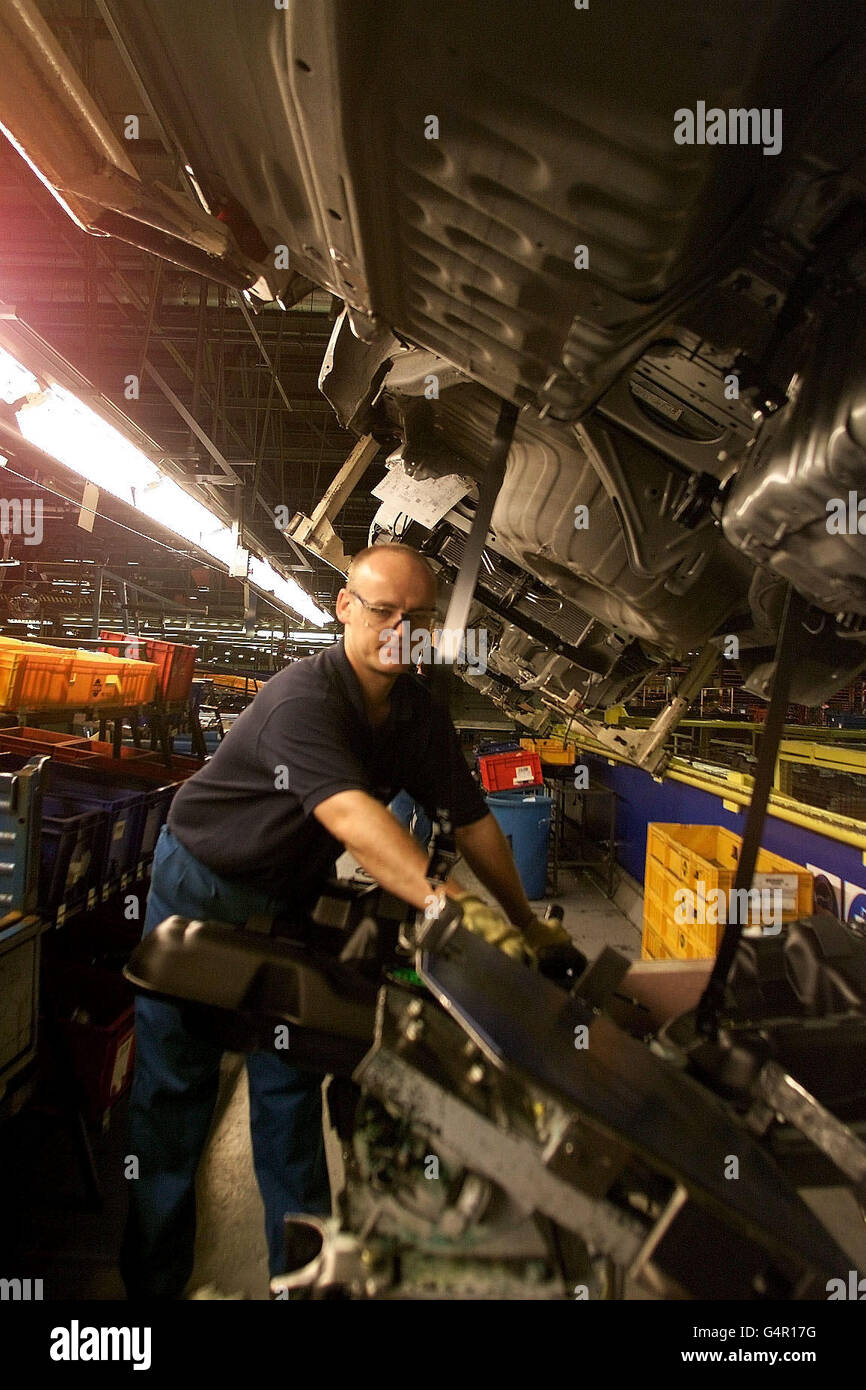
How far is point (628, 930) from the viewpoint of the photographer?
17.2ft

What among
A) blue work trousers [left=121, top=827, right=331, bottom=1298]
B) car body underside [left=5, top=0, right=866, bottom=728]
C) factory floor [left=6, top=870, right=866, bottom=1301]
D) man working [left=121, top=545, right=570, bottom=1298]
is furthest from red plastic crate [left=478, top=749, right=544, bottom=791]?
car body underside [left=5, top=0, right=866, bottom=728]

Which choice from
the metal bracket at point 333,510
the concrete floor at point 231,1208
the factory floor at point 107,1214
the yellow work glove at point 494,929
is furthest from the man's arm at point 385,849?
the metal bracket at point 333,510

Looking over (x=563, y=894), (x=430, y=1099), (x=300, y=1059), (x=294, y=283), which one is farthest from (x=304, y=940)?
(x=563, y=894)

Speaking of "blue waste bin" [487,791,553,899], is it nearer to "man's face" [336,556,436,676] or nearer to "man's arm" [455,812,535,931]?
"man's arm" [455,812,535,931]

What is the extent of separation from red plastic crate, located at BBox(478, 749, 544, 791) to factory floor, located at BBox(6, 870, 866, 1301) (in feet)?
13.6

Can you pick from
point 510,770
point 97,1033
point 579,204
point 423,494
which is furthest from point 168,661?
point 579,204

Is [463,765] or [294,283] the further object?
[463,765]

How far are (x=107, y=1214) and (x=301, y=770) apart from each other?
6.89ft

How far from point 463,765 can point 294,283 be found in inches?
56.1

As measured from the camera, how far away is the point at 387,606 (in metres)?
1.63

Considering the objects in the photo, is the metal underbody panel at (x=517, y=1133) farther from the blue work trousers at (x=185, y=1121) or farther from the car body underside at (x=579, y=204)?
the car body underside at (x=579, y=204)

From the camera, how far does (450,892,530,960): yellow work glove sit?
1.09 meters
